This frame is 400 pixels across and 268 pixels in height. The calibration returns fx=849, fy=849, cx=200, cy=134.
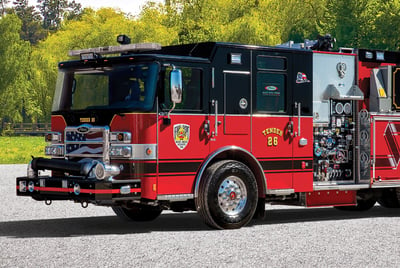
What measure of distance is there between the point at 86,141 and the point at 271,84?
3062mm

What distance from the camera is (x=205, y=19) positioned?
60.1 meters

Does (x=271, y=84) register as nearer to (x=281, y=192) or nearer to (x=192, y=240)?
(x=281, y=192)

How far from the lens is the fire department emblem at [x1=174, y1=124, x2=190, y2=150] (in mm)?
12047

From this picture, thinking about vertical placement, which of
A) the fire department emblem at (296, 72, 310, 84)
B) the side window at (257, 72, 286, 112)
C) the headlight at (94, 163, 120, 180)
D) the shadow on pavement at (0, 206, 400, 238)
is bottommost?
the shadow on pavement at (0, 206, 400, 238)

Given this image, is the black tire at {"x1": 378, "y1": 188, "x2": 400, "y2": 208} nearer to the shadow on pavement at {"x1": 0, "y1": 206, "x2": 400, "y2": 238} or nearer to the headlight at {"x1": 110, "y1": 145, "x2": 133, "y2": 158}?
the shadow on pavement at {"x1": 0, "y1": 206, "x2": 400, "y2": 238}

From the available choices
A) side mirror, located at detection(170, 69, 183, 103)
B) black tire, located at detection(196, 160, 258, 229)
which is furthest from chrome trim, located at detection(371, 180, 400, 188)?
side mirror, located at detection(170, 69, 183, 103)

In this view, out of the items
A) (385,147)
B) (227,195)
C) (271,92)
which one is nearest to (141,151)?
(227,195)

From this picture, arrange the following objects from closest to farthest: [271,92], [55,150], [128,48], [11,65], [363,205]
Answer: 1. [128,48]
2. [55,150]
3. [271,92]
4. [363,205]
5. [11,65]

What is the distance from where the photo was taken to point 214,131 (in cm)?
1243

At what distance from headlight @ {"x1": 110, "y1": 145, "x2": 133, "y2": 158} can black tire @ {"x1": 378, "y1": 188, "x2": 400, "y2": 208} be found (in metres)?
5.92

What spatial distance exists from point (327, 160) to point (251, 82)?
219 cm

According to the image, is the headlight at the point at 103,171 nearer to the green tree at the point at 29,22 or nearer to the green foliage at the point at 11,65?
the green foliage at the point at 11,65

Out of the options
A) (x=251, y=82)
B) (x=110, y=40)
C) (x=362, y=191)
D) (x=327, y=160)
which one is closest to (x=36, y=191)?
(x=251, y=82)

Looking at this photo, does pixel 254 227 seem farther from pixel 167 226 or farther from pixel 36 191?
pixel 36 191
